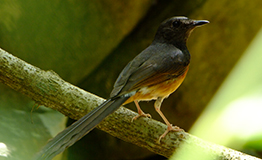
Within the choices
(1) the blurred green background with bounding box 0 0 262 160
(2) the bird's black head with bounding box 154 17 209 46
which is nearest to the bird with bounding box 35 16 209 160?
(2) the bird's black head with bounding box 154 17 209 46

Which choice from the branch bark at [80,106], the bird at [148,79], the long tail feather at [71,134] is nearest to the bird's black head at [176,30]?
the bird at [148,79]

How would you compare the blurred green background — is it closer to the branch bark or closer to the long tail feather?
the branch bark

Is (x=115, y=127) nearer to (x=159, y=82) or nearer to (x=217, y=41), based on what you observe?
(x=159, y=82)

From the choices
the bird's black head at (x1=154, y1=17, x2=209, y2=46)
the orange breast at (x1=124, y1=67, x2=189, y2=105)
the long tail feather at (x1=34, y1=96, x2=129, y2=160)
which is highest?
the bird's black head at (x1=154, y1=17, x2=209, y2=46)

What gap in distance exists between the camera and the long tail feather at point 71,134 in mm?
2383

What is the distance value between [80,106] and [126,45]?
8.13ft

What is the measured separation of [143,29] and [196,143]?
2981mm

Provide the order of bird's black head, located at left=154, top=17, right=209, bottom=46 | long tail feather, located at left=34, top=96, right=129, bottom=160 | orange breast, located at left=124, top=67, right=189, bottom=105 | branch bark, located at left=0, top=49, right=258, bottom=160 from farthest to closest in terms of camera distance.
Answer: bird's black head, located at left=154, top=17, right=209, bottom=46, orange breast, located at left=124, top=67, right=189, bottom=105, branch bark, located at left=0, top=49, right=258, bottom=160, long tail feather, located at left=34, top=96, right=129, bottom=160

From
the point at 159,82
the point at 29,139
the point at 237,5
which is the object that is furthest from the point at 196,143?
the point at 237,5

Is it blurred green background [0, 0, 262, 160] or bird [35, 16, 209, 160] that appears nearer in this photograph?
bird [35, 16, 209, 160]

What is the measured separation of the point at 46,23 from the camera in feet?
16.0

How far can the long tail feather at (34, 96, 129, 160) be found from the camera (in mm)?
2383

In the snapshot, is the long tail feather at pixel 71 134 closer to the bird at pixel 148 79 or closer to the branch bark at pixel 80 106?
the bird at pixel 148 79

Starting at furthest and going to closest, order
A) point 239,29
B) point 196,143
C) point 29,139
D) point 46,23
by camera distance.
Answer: point 239,29
point 46,23
point 29,139
point 196,143
